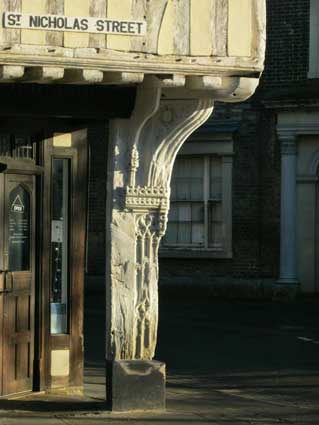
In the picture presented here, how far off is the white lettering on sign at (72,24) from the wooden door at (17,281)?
191 centimetres

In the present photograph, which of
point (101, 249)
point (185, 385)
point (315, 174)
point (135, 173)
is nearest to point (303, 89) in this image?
point (315, 174)

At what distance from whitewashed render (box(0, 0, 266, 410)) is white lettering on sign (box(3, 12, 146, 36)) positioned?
18 mm

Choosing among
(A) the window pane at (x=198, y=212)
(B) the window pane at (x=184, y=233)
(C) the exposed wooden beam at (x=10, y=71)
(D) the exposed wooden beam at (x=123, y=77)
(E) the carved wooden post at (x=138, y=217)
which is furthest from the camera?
(B) the window pane at (x=184, y=233)

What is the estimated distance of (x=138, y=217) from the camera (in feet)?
33.8

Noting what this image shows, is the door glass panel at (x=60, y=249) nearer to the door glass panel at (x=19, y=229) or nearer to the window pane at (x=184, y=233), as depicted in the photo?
the door glass panel at (x=19, y=229)

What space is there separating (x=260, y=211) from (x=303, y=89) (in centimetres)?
262

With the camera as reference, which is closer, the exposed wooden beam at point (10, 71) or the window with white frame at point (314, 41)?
the exposed wooden beam at point (10, 71)

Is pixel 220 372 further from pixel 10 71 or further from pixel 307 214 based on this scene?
pixel 307 214

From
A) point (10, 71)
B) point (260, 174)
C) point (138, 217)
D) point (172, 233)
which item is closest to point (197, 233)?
point (172, 233)

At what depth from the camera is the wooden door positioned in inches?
420

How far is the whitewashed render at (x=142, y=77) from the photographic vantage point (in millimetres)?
9281

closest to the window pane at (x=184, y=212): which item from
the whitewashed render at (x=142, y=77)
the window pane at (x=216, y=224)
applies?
the window pane at (x=216, y=224)

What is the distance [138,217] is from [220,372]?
12.0 ft

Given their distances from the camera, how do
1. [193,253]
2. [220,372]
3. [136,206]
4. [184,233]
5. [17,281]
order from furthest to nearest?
[184,233] → [193,253] → [220,372] → [17,281] → [136,206]
